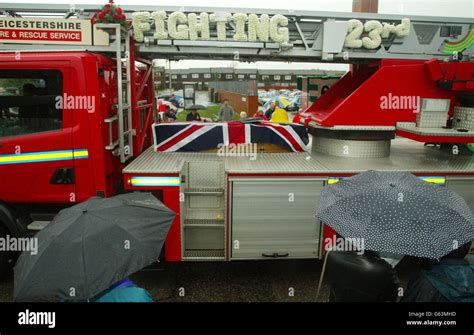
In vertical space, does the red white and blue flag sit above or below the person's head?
below

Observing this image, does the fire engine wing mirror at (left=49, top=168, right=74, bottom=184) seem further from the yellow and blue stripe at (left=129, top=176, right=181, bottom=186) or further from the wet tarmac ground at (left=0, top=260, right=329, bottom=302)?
the wet tarmac ground at (left=0, top=260, right=329, bottom=302)

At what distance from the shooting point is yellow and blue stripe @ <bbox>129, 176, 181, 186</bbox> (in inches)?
172

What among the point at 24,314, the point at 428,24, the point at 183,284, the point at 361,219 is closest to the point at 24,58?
the point at 24,314

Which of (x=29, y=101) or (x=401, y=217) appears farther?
(x=29, y=101)

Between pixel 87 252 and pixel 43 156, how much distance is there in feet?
7.50

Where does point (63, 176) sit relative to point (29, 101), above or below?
below

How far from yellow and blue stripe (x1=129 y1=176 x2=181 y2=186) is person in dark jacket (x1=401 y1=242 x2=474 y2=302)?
256cm

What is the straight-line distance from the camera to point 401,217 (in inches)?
117

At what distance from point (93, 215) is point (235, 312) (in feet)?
5.22

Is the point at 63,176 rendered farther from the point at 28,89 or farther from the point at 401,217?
the point at 401,217

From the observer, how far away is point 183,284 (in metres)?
4.83


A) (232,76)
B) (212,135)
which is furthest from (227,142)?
(232,76)

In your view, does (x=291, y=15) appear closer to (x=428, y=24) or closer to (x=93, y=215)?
(x=428, y=24)

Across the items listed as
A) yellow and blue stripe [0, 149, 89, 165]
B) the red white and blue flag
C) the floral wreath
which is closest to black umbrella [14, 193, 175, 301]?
yellow and blue stripe [0, 149, 89, 165]
